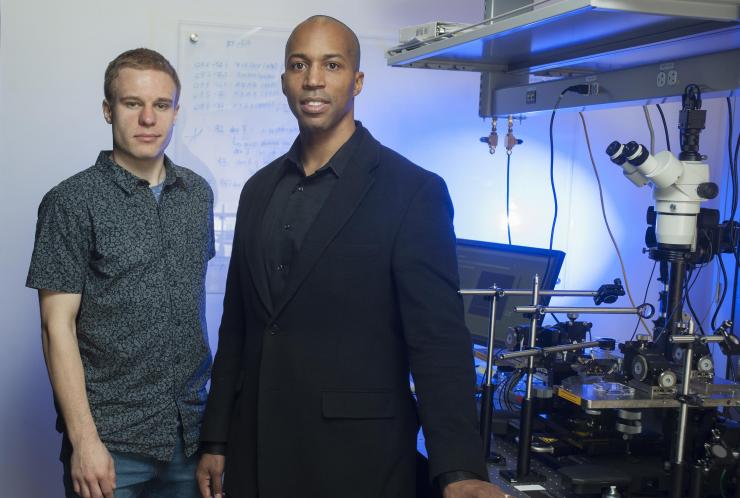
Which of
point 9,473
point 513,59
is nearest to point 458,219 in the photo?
point 513,59

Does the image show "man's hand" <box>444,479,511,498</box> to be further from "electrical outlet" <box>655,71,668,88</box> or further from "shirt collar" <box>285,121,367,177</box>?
"electrical outlet" <box>655,71,668,88</box>

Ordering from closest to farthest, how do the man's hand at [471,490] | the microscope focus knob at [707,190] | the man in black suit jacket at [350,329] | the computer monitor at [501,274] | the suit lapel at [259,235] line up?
the man's hand at [471,490] < the man in black suit jacket at [350,329] < the suit lapel at [259,235] < the microscope focus knob at [707,190] < the computer monitor at [501,274]

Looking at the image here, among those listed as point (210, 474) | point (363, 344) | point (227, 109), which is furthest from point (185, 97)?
point (363, 344)

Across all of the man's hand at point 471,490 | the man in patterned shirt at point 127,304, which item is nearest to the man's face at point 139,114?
the man in patterned shirt at point 127,304

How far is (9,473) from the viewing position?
3.06 metres

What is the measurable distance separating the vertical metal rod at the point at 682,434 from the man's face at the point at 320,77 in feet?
2.79

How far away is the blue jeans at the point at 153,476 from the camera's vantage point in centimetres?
172

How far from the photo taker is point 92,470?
1611 mm

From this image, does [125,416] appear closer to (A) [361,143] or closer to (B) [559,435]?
(A) [361,143]

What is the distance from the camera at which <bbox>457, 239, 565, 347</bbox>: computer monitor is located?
92.9 inches

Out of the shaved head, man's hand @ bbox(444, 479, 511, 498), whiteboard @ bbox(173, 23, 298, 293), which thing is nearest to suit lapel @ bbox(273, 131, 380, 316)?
the shaved head

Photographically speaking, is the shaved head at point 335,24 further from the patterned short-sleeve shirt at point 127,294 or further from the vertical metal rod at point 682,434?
the vertical metal rod at point 682,434

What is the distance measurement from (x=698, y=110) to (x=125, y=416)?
1386mm

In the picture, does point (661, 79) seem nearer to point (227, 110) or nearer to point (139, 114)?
point (139, 114)
